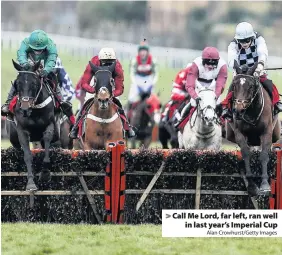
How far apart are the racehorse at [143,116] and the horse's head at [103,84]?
7.78m

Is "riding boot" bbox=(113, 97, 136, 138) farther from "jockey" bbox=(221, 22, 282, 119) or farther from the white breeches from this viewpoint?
the white breeches

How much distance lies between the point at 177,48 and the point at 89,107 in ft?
76.6

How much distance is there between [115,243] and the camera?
30.3ft

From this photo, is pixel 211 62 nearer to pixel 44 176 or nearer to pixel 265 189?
pixel 265 189

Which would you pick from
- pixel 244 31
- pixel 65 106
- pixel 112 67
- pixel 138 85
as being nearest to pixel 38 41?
pixel 112 67

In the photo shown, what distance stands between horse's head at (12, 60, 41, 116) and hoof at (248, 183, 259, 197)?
8.45 feet

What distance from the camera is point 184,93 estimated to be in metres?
15.4

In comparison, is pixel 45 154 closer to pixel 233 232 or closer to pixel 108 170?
pixel 108 170

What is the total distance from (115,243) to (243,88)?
2743 millimetres

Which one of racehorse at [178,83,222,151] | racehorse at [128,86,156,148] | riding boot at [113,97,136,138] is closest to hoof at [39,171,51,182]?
riding boot at [113,97,136,138]

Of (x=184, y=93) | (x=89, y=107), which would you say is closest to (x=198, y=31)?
(x=184, y=93)

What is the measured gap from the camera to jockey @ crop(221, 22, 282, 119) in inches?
468

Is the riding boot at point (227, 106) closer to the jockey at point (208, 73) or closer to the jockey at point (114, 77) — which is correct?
the jockey at point (208, 73)

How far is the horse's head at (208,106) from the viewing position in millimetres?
12578
